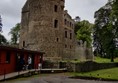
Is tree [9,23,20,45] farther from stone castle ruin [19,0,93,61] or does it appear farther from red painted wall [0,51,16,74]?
red painted wall [0,51,16,74]

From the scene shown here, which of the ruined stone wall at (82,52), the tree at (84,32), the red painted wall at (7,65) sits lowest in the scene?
the red painted wall at (7,65)

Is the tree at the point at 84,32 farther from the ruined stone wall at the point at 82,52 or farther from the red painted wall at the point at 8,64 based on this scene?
the red painted wall at the point at 8,64

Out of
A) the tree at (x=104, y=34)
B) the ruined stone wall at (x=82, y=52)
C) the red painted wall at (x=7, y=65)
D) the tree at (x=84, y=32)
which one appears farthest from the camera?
the tree at (x=84, y=32)

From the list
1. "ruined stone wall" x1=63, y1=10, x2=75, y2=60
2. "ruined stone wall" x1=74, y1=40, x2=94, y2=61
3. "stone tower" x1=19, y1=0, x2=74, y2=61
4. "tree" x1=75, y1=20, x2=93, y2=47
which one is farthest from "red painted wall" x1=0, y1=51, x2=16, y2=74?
"tree" x1=75, y1=20, x2=93, y2=47

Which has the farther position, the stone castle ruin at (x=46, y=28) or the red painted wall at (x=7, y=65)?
the stone castle ruin at (x=46, y=28)

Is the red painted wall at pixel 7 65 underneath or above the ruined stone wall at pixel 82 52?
underneath

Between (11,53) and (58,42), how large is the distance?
64.6 feet

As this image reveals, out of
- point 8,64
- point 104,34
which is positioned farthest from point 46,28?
point 104,34

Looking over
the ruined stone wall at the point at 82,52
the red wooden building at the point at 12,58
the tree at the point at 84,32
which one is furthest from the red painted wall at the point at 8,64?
the tree at the point at 84,32

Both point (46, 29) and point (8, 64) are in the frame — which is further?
point (46, 29)

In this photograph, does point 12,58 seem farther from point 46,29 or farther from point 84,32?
point 84,32

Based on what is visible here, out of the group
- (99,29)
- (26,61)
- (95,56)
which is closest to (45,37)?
(26,61)

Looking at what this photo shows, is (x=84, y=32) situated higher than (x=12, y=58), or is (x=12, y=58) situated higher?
(x=84, y=32)

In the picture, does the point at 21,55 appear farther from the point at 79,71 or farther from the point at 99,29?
the point at 99,29
